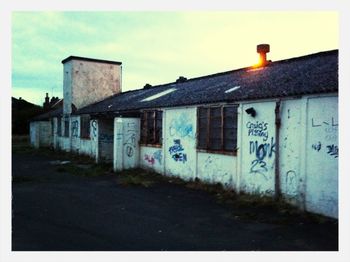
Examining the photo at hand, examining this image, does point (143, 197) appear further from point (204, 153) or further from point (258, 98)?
point (258, 98)

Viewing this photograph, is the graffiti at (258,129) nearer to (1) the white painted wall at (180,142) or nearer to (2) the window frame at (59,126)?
(1) the white painted wall at (180,142)

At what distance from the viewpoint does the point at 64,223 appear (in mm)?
8273

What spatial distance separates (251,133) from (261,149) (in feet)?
2.02

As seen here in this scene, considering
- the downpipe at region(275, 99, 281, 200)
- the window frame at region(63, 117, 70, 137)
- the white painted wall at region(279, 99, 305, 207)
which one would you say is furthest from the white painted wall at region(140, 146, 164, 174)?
the window frame at region(63, 117, 70, 137)

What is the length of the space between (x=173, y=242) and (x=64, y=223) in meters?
2.67

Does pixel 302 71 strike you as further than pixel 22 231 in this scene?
Yes

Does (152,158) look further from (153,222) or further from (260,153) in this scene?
(153,222)

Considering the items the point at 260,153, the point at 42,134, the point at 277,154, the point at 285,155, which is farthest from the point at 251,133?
the point at 42,134

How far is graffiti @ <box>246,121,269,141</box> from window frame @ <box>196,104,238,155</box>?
0.78 meters

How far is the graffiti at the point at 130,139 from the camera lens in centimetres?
1706

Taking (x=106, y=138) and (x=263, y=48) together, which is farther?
(x=106, y=138)

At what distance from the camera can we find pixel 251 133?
1106 centimetres

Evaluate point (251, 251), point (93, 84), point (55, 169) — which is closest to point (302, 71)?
point (251, 251)

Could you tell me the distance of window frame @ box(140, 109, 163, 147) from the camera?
16.0 meters
